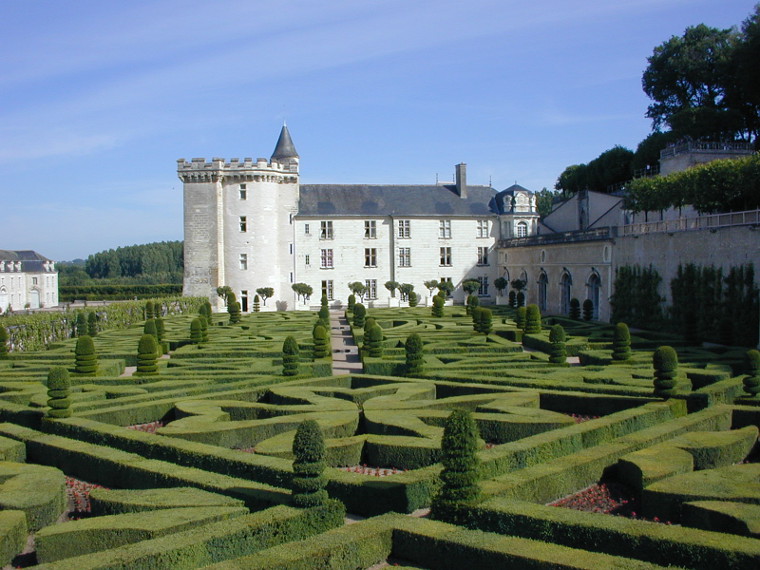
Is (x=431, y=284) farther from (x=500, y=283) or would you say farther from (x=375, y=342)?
(x=375, y=342)

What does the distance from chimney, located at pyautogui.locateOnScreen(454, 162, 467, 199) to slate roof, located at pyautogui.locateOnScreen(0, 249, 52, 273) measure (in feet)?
160

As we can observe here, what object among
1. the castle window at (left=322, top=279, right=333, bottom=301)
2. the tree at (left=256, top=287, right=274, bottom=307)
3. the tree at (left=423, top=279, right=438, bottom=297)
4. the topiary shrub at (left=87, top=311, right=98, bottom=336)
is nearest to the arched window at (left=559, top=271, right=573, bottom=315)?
the tree at (left=423, top=279, right=438, bottom=297)

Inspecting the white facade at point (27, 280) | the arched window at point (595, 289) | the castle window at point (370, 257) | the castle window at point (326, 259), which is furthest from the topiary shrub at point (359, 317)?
the white facade at point (27, 280)

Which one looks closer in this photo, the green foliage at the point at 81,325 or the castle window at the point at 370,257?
the green foliage at the point at 81,325

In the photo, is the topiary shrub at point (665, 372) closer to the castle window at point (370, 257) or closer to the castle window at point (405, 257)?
the castle window at point (405, 257)

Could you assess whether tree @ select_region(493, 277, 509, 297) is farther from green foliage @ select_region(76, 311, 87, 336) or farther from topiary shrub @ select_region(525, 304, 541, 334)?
green foliage @ select_region(76, 311, 87, 336)

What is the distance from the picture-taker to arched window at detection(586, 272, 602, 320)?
3856 centimetres

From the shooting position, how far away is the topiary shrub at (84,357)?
19406 mm

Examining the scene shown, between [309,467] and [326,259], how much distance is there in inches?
1752

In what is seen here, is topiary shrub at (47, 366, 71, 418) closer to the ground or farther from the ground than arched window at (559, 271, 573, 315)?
closer to the ground

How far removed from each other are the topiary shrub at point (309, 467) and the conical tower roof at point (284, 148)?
158ft

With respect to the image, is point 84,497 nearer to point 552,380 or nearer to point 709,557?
point 709,557

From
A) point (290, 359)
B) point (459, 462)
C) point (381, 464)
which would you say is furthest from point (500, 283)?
point (459, 462)

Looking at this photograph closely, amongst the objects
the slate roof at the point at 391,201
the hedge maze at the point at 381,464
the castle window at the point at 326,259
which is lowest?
the hedge maze at the point at 381,464
